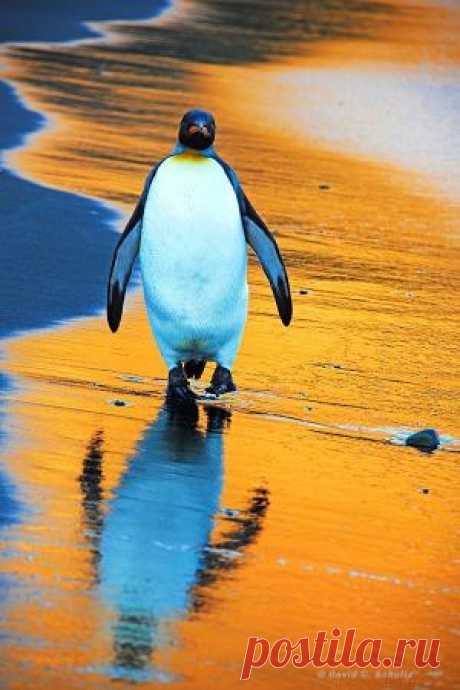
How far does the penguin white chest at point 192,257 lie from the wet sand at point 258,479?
0.23 metres

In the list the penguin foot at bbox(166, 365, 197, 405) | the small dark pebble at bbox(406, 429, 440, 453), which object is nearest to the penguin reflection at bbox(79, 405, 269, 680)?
the penguin foot at bbox(166, 365, 197, 405)

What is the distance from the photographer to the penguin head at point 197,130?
7184mm

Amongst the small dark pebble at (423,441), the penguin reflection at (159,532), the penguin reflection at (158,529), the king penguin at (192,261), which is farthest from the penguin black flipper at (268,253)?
the small dark pebble at (423,441)

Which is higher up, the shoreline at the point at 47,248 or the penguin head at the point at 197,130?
the penguin head at the point at 197,130

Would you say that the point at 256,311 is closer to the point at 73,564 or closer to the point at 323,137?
the point at 73,564

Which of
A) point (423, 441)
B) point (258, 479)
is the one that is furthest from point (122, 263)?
point (258, 479)

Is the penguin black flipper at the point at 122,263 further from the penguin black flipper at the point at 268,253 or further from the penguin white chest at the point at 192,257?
the penguin black flipper at the point at 268,253

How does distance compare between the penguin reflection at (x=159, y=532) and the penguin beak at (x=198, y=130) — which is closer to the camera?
the penguin reflection at (x=159, y=532)

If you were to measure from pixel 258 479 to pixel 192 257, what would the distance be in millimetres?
1310

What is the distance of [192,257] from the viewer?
23.5ft

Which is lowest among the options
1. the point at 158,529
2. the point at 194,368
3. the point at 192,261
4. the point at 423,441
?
the point at 194,368

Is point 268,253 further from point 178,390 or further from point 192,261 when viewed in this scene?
point 178,390

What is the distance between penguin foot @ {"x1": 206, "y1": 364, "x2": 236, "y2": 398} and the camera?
7215 millimetres

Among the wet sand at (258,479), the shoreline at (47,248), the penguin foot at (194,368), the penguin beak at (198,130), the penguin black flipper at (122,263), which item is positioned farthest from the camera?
the shoreline at (47,248)
